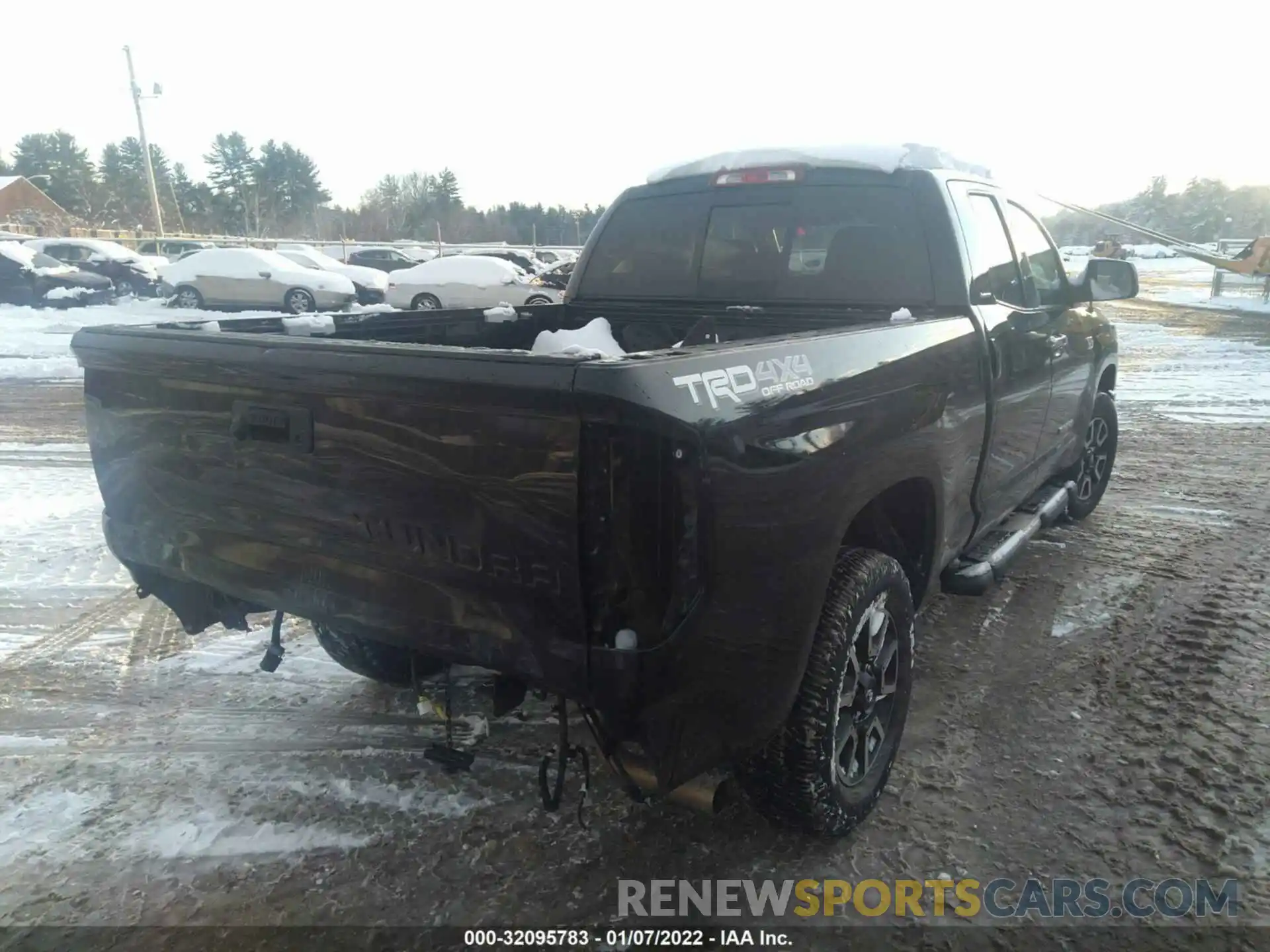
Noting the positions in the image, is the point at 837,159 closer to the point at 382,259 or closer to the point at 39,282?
the point at 39,282

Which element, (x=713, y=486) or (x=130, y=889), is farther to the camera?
(x=130, y=889)

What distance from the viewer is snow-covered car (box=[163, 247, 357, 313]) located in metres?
20.9

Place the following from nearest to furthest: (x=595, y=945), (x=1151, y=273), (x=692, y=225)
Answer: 1. (x=595, y=945)
2. (x=692, y=225)
3. (x=1151, y=273)

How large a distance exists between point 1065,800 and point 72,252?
29.8 m

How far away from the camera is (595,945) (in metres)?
2.43

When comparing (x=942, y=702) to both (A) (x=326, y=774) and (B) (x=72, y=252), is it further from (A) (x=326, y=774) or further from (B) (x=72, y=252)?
(B) (x=72, y=252)

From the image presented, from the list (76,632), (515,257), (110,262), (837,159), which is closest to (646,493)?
(837,159)

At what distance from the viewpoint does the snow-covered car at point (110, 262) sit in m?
25.5

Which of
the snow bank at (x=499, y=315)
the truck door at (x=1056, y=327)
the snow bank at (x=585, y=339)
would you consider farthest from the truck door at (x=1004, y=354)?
the snow bank at (x=499, y=315)

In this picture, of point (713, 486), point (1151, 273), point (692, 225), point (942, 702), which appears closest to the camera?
point (713, 486)

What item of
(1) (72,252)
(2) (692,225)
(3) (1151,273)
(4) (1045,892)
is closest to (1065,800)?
(4) (1045,892)

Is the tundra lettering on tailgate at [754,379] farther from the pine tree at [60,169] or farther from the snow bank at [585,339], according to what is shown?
the pine tree at [60,169]

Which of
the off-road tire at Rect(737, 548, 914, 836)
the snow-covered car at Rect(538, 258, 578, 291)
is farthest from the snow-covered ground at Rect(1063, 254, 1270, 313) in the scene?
the off-road tire at Rect(737, 548, 914, 836)

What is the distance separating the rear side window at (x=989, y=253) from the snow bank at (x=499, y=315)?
2103 millimetres
